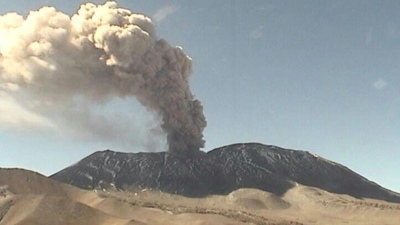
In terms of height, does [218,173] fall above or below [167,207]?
above

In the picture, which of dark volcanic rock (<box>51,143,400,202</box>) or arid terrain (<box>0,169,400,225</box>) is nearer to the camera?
arid terrain (<box>0,169,400,225</box>)

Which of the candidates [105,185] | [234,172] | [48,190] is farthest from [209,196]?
[48,190]

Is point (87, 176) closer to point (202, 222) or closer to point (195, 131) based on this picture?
point (195, 131)

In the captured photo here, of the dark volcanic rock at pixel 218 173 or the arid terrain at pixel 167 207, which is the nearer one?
the arid terrain at pixel 167 207

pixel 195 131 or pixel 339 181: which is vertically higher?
pixel 195 131

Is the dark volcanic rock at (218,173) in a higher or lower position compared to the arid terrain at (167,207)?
higher
